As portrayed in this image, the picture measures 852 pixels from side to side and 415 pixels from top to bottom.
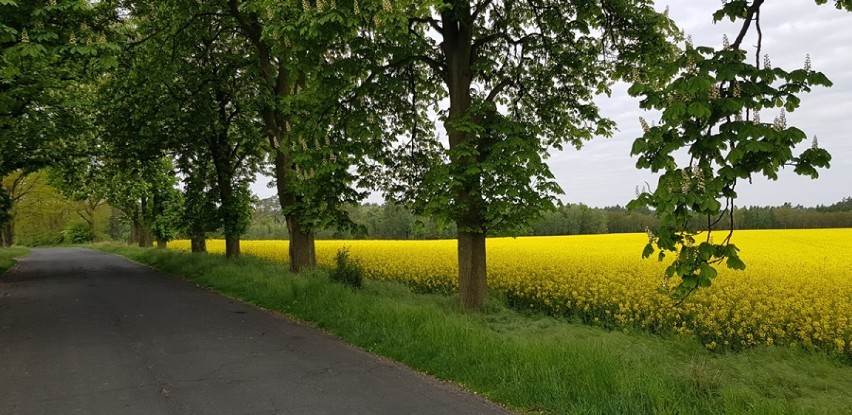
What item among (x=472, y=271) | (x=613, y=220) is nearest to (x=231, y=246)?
(x=472, y=271)

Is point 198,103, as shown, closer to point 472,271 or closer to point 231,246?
point 231,246

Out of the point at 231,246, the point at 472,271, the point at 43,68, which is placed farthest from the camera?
the point at 231,246

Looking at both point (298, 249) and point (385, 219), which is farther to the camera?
point (385, 219)

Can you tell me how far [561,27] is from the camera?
1037cm

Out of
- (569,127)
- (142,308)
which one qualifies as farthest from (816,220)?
(142,308)

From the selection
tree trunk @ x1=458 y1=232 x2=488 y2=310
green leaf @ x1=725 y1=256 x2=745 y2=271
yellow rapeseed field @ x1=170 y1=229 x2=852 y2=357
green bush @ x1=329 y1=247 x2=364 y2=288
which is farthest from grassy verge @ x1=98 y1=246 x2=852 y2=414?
green bush @ x1=329 y1=247 x2=364 y2=288

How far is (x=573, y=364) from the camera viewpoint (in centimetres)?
548

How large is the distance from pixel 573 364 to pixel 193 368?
4.49 meters

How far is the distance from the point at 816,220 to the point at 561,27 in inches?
1907

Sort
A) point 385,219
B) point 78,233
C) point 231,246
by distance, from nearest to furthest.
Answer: point 231,246 < point 385,219 < point 78,233

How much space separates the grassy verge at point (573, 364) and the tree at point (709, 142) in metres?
1.05

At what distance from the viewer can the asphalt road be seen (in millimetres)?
4941

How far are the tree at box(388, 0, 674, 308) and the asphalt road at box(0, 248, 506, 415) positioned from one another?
3.29m

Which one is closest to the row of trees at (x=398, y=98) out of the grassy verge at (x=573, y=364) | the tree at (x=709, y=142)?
the tree at (x=709, y=142)
